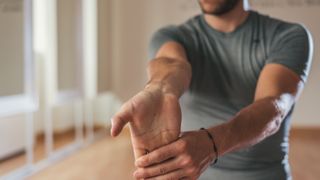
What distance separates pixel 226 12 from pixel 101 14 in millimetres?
3264

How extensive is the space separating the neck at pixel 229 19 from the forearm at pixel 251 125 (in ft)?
0.91

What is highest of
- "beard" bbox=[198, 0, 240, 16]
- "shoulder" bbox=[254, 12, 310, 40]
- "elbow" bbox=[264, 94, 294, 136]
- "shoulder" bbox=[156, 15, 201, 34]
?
"beard" bbox=[198, 0, 240, 16]

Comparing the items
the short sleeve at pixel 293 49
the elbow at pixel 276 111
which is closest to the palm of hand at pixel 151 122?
the elbow at pixel 276 111

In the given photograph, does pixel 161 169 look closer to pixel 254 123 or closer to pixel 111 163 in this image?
pixel 254 123

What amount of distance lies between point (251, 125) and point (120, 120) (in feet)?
0.86

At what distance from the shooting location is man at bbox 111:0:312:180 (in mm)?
721

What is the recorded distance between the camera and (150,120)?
0.59 m

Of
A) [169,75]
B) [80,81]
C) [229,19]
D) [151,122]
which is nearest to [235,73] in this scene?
[229,19]

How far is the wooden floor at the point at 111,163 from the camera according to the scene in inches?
104

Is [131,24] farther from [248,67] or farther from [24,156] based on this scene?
[248,67]

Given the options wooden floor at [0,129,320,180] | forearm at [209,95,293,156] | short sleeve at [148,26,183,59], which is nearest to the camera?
forearm at [209,95,293,156]

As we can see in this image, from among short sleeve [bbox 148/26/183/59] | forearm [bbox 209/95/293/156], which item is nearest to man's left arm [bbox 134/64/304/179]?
forearm [bbox 209/95/293/156]

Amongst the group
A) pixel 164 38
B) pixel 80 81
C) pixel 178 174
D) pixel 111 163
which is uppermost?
pixel 164 38

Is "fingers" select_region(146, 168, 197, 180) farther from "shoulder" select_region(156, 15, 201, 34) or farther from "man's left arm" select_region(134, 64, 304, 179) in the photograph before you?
"shoulder" select_region(156, 15, 201, 34)
